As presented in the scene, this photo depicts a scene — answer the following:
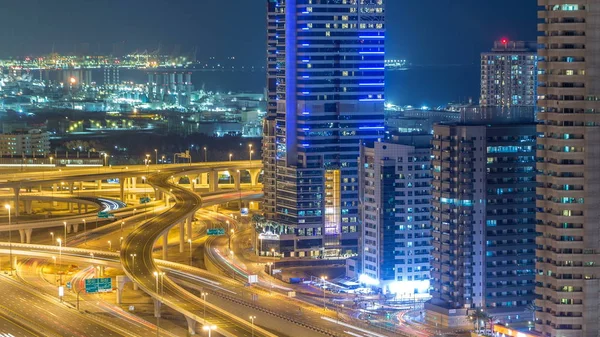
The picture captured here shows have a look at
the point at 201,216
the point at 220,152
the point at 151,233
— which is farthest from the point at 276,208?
the point at 220,152

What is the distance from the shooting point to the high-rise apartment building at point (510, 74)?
285 ft

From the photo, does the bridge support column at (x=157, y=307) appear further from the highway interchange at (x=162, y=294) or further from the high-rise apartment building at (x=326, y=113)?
the high-rise apartment building at (x=326, y=113)

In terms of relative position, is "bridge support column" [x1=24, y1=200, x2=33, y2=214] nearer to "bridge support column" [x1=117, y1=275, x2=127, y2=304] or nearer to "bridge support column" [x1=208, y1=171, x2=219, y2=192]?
"bridge support column" [x1=208, y1=171, x2=219, y2=192]

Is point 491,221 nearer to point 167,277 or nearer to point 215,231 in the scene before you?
point 167,277

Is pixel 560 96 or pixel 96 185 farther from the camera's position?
pixel 96 185

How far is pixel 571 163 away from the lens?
4200 centimetres

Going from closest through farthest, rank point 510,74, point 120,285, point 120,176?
point 120,285
point 120,176
point 510,74

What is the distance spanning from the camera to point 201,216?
7400cm

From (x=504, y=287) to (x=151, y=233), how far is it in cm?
1724

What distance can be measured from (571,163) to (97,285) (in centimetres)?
1874

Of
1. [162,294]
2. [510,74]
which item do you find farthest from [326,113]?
[510,74]

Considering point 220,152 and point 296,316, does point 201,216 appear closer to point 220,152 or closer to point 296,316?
point 296,316

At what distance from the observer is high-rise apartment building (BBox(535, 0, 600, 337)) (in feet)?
137

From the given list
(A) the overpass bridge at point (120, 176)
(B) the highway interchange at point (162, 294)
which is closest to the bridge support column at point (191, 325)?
(B) the highway interchange at point (162, 294)
